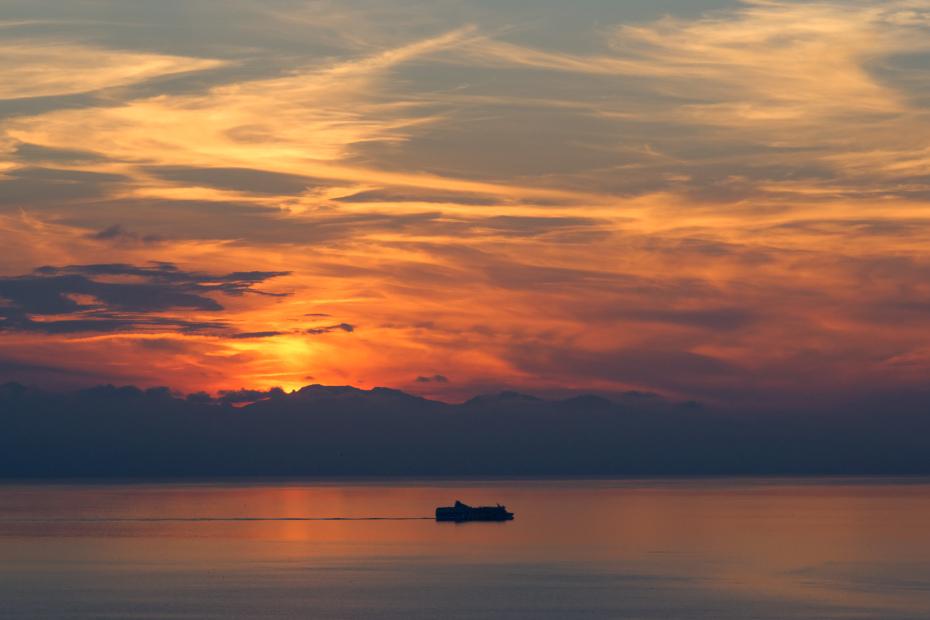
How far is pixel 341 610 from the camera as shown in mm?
129625

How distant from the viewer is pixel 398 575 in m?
164

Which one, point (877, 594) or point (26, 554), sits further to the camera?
point (26, 554)

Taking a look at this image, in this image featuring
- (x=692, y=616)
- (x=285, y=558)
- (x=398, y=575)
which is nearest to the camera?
(x=692, y=616)

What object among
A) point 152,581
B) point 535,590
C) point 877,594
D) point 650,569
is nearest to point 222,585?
point 152,581

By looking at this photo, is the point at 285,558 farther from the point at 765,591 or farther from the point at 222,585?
the point at 765,591

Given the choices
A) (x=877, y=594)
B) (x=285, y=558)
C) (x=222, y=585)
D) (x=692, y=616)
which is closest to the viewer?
(x=692, y=616)

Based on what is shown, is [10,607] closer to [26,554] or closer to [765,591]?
[26,554]

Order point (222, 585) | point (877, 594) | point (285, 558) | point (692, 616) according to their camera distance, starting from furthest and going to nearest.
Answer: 1. point (285, 558)
2. point (222, 585)
3. point (877, 594)
4. point (692, 616)

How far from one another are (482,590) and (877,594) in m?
42.8

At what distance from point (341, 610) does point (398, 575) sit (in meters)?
34.8

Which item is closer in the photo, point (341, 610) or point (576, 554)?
point (341, 610)

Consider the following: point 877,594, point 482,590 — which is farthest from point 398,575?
point 877,594

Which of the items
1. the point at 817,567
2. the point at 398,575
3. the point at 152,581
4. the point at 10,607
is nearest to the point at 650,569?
the point at 817,567

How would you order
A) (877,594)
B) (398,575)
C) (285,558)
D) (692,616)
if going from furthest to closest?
1. (285,558)
2. (398,575)
3. (877,594)
4. (692,616)
